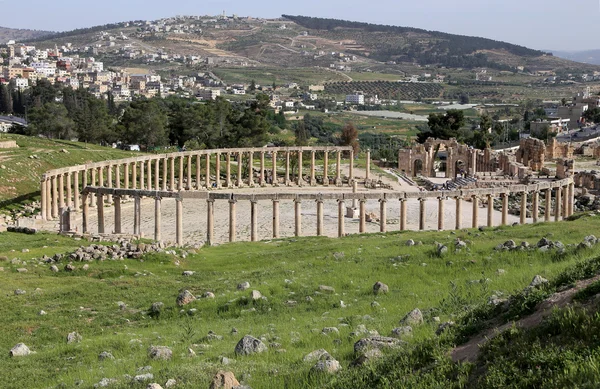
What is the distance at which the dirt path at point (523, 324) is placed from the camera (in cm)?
1232

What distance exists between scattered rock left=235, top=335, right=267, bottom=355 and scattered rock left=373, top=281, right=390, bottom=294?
6.50 m

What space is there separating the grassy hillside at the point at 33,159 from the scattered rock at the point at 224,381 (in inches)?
1595

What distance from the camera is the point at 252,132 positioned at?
80125mm

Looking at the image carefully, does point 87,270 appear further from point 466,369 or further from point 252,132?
point 252,132

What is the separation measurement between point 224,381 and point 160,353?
11.6 feet

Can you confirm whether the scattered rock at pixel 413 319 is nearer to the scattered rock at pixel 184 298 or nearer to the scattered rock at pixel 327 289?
the scattered rock at pixel 327 289

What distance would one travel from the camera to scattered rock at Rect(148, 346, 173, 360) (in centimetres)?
1566

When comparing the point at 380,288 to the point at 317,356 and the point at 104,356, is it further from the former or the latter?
the point at 104,356

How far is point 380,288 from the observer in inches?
854

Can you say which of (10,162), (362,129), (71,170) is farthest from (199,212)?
(362,129)

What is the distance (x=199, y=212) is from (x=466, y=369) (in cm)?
4570

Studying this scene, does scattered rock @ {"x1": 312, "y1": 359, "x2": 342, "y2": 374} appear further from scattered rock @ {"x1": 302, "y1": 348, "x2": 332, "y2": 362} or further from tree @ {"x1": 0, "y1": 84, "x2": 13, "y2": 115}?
tree @ {"x1": 0, "y1": 84, "x2": 13, "y2": 115}

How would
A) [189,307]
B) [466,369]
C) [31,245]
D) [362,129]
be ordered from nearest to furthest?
[466,369], [189,307], [31,245], [362,129]

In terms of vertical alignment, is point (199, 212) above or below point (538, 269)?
below
